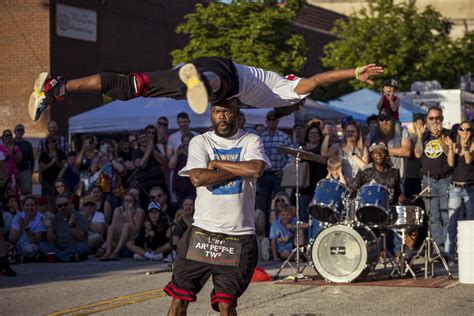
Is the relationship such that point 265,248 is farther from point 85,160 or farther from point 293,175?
point 85,160

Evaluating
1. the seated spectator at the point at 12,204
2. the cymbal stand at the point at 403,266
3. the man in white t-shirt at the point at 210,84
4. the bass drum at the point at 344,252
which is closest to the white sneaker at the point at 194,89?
the man in white t-shirt at the point at 210,84

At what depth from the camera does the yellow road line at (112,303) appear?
11094mm

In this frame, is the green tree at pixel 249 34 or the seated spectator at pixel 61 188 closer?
the seated spectator at pixel 61 188

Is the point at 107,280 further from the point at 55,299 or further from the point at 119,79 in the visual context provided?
the point at 119,79

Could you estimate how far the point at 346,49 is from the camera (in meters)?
40.0

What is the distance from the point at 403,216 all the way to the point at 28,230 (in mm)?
6792

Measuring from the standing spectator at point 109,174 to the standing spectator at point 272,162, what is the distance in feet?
9.46

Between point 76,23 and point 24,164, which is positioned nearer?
point 24,164

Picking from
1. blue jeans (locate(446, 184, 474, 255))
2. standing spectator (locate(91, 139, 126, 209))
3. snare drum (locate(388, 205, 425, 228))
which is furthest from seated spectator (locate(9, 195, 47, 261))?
blue jeans (locate(446, 184, 474, 255))

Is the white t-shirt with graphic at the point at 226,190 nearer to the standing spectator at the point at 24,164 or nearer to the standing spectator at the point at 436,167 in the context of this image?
the standing spectator at the point at 436,167

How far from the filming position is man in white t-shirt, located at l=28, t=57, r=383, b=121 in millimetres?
8391

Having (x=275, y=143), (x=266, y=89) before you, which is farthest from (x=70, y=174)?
(x=266, y=89)

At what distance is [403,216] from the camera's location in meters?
13.7

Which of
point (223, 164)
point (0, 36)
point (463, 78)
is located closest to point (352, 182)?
point (223, 164)
